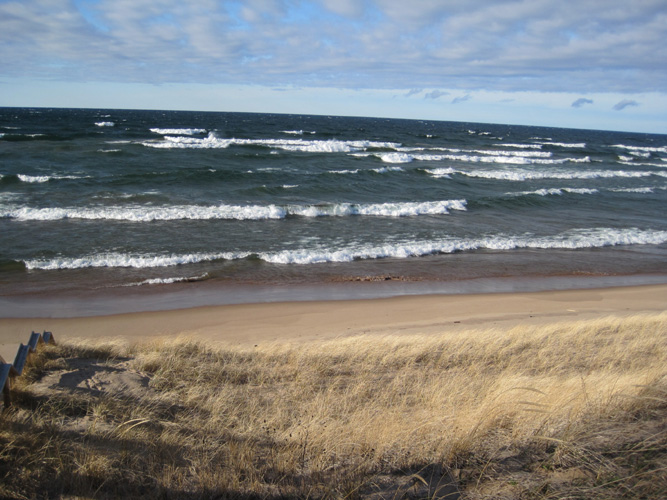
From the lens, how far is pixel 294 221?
19.4m

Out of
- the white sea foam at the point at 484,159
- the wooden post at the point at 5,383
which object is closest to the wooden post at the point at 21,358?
the wooden post at the point at 5,383

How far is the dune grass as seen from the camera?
3293 mm

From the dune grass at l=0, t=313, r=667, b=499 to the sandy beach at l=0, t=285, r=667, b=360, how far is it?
237 cm

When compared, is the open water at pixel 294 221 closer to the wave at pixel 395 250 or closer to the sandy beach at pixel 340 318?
the wave at pixel 395 250

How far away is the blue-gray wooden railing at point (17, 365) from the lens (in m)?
4.13

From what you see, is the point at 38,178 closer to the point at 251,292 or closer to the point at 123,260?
the point at 123,260

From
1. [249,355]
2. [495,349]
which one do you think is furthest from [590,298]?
[249,355]

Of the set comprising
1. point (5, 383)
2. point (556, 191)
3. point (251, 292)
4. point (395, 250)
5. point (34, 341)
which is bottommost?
point (251, 292)

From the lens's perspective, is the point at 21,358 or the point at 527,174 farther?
the point at 527,174

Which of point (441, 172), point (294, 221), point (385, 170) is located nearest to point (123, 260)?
point (294, 221)

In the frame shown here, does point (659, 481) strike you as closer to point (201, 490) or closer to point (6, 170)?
point (201, 490)

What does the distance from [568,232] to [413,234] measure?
694cm

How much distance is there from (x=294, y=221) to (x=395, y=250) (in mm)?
5538

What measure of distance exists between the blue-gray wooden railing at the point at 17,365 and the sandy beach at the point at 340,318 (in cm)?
199
